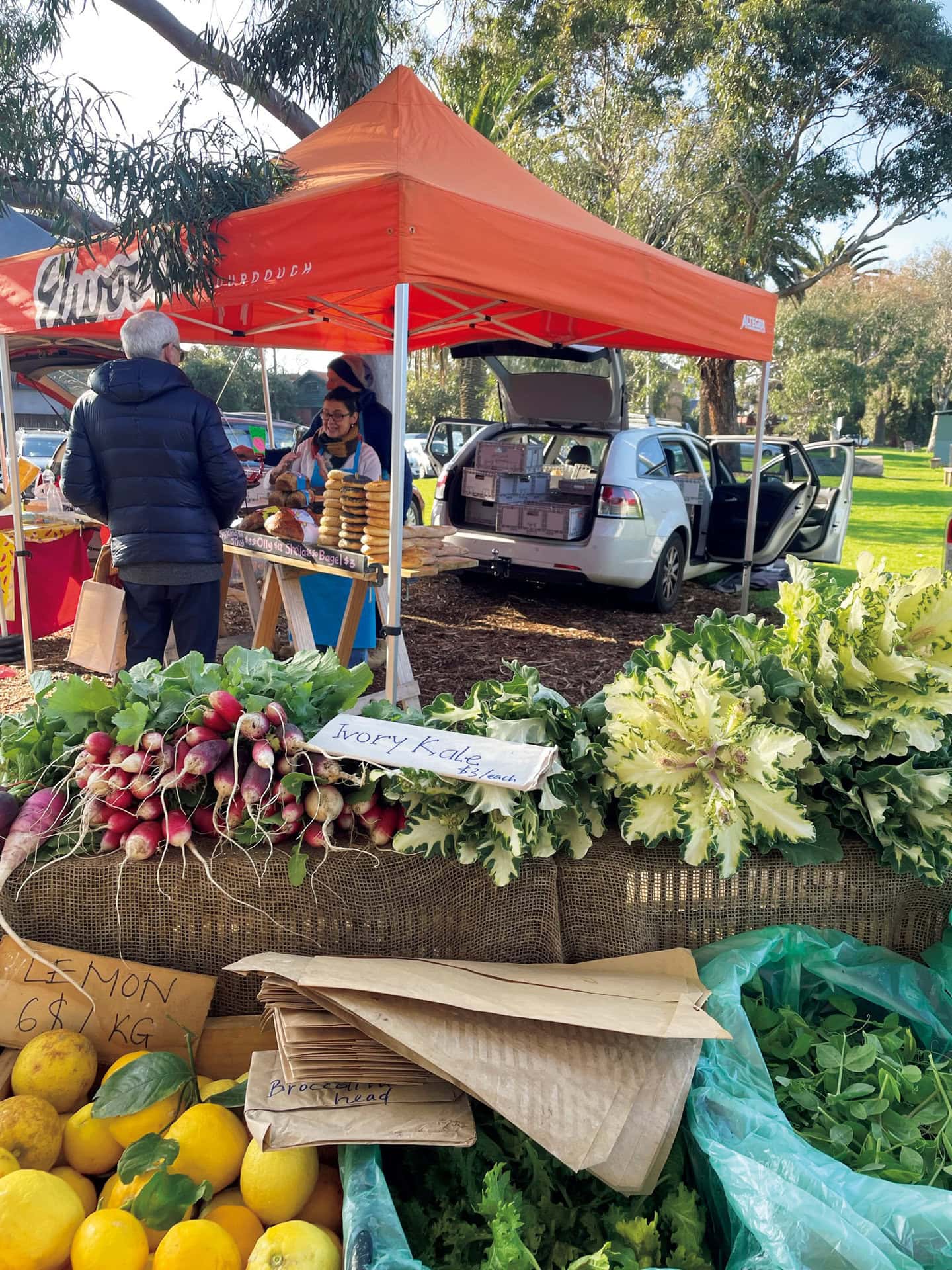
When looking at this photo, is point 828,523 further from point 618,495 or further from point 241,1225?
point 241,1225

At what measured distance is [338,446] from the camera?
5.52 metres

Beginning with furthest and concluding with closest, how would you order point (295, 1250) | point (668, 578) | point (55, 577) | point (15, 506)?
point (668, 578)
point (55, 577)
point (15, 506)
point (295, 1250)

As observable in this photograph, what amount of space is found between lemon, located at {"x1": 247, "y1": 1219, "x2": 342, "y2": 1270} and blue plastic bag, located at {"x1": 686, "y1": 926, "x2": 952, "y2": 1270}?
562 millimetres

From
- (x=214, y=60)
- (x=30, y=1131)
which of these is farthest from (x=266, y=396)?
(x=30, y=1131)

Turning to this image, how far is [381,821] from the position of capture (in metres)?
1.79

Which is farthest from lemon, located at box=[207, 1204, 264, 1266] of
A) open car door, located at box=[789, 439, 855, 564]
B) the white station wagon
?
open car door, located at box=[789, 439, 855, 564]

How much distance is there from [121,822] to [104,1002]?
34 cm

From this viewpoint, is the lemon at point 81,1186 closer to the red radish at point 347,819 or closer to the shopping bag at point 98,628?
→ the red radish at point 347,819

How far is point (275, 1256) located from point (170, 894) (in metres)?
0.72

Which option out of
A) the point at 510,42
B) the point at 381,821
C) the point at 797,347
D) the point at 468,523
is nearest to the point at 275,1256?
the point at 381,821

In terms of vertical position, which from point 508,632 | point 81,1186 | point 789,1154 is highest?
point 789,1154

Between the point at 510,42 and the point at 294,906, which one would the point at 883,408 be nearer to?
the point at 510,42

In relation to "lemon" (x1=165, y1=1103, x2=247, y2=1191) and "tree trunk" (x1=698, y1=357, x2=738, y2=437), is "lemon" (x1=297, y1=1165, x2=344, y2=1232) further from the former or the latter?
"tree trunk" (x1=698, y1=357, x2=738, y2=437)

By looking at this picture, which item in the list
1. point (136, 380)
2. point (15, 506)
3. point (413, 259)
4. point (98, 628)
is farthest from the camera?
point (15, 506)
